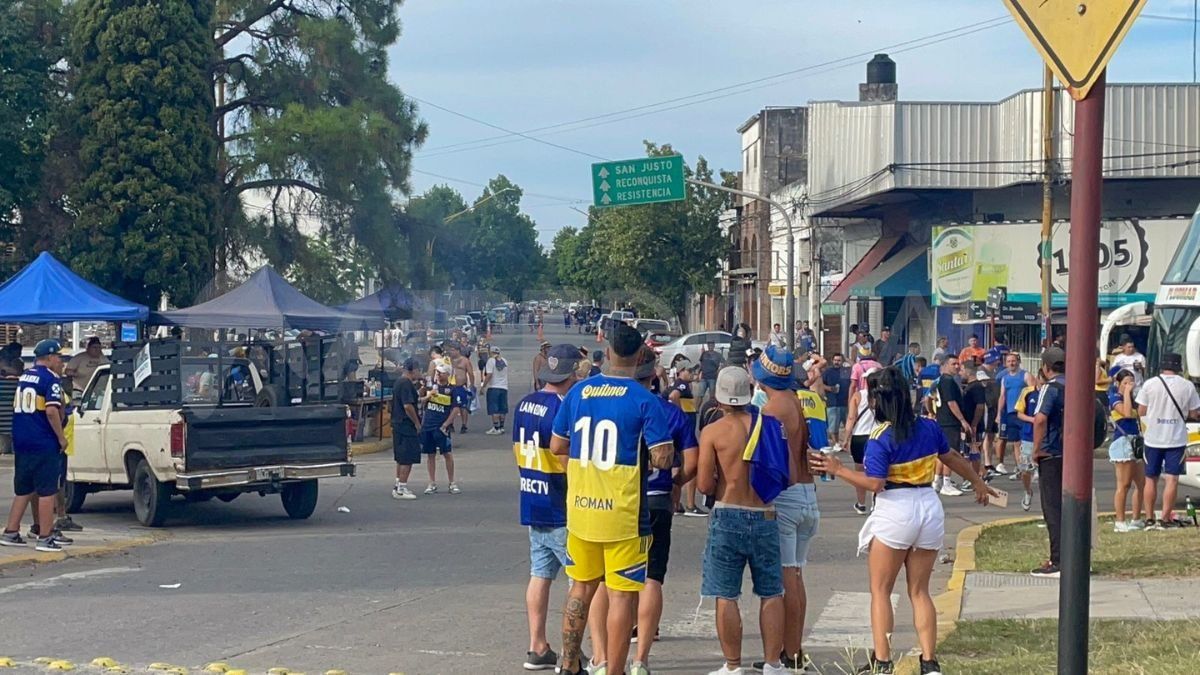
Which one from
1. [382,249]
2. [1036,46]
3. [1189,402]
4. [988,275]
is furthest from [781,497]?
[382,249]

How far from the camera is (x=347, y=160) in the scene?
111ft

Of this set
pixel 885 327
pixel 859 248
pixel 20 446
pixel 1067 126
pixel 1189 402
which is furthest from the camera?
pixel 859 248

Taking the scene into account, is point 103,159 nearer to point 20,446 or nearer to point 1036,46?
point 20,446

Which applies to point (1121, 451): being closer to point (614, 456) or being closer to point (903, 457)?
point (903, 457)

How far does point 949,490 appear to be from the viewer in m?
18.3

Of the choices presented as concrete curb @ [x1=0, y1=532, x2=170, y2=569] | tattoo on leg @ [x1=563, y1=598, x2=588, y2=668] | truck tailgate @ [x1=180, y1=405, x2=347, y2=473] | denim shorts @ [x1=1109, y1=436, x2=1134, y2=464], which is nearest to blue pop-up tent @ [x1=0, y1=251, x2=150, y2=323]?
truck tailgate @ [x1=180, y1=405, x2=347, y2=473]

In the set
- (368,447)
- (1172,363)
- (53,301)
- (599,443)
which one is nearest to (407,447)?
→ (368,447)

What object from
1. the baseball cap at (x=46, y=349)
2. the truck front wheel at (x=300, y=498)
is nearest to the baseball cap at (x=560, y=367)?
the baseball cap at (x=46, y=349)

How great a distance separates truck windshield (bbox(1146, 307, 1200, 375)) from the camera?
1673 cm

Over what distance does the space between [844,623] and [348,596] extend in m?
3.77

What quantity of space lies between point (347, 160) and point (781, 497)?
2717cm

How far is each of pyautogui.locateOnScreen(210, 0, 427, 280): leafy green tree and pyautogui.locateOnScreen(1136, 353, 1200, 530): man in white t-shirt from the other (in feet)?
75.7

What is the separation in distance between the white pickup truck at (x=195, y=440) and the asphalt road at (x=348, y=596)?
437mm

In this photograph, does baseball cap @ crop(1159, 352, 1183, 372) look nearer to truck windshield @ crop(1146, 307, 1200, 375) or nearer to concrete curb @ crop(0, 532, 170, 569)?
truck windshield @ crop(1146, 307, 1200, 375)
